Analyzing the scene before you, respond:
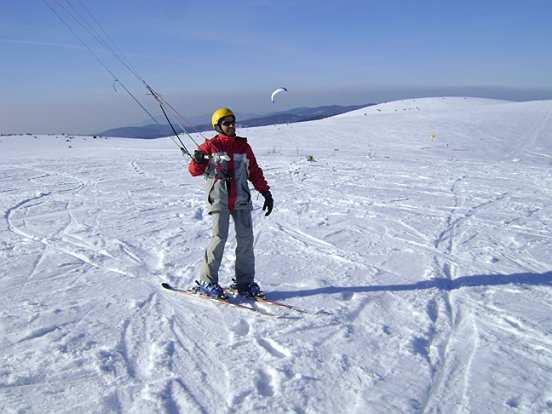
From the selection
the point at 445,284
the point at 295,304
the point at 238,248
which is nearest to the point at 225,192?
the point at 238,248

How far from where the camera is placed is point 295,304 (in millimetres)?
4578

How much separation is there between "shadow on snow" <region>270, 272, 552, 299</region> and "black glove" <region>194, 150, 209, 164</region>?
1726 mm

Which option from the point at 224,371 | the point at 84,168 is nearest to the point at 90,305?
the point at 224,371

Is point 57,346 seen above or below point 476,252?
above

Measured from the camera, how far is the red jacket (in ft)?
14.6

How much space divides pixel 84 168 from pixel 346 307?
13238 mm

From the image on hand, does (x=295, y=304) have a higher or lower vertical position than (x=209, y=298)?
lower

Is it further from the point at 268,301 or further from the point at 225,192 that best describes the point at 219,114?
the point at 268,301

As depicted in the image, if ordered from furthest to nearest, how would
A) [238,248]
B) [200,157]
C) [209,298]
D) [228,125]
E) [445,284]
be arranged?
[445,284] → [238,248] → [209,298] → [228,125] → [200,157]

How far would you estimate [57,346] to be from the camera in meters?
3.63

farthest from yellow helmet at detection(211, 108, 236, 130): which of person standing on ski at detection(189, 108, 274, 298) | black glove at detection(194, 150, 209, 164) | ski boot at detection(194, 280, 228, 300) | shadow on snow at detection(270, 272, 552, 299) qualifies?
shadow on snow at detection(270, 272, 552, 299)

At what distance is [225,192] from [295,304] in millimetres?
1429

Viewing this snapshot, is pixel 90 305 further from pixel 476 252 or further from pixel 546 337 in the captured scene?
pixel 476 252

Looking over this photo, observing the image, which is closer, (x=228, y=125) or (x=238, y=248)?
(x=228, y=125)
